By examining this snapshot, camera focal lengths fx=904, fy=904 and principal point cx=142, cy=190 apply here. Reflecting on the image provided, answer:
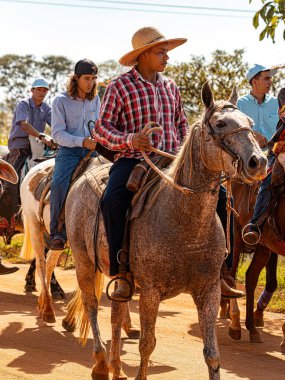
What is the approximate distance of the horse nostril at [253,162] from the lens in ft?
20.3

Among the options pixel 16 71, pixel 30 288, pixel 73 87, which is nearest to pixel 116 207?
pixel 73 87

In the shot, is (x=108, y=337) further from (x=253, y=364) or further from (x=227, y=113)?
(x=227, y=113)

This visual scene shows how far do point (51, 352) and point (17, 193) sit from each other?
5.41 meters

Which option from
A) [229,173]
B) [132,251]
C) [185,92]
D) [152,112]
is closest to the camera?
[229,173]

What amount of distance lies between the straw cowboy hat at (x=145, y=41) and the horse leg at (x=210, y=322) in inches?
86.2

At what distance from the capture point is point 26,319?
11305 millimetres

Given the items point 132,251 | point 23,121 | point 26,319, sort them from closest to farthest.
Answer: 1. point 132,251
2. point 26,319
3. point 23,121

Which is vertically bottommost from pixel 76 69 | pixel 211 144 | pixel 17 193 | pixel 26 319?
pixel 26 319

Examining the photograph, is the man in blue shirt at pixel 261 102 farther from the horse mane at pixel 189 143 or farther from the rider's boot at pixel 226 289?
the horse mane at pixel 189 143

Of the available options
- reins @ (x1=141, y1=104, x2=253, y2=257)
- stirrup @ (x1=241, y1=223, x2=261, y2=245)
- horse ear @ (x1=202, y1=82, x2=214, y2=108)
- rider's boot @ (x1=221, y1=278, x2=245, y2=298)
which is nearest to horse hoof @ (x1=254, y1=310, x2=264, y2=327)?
stirrup @ (x1=241, y1=223, x2=261, y2=245)

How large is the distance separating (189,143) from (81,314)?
340 centimetres

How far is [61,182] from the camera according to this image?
10.7 metres

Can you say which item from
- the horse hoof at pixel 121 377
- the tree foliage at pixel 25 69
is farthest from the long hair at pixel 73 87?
the tree foliage at pixel 25 69

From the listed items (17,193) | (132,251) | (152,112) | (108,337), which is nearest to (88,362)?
(108,337)
